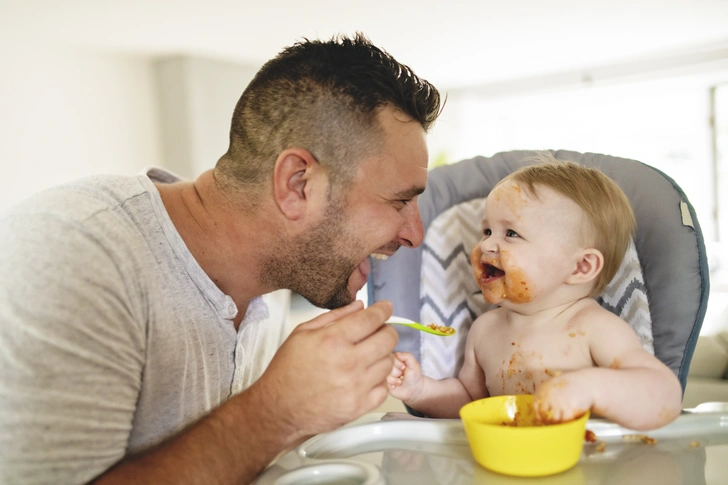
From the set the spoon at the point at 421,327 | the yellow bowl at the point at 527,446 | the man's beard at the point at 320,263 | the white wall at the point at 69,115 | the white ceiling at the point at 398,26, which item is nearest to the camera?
the yellow bowl at the point at 527,446

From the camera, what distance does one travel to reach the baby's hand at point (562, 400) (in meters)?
0.81

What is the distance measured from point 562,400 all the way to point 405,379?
407mm

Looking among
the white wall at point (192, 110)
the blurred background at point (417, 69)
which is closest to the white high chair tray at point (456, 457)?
the blurred background at point (417, 69)

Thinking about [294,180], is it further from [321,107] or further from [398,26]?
[398,26]

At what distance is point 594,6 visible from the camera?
5.25 meters

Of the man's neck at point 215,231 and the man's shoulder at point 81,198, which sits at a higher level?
the man's shoulder at point 81,198

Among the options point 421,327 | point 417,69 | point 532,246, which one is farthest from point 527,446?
point 417,69

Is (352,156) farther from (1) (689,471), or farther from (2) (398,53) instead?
(2) (398,53)

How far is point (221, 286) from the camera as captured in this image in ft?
3.88

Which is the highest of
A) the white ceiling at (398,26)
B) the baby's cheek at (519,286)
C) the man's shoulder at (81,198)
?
the white ceiling at (398,26)

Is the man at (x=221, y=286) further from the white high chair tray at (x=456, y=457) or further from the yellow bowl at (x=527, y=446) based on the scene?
the yellow bowl at (x=527, y=446)

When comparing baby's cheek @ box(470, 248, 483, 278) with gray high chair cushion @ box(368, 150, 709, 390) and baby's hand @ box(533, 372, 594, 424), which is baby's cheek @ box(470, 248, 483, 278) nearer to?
gray high chair cushion @ box(368, 150, 709, 390)

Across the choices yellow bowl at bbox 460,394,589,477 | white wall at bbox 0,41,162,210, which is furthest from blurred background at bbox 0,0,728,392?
yellow bowl at bbox 460,394,589,477

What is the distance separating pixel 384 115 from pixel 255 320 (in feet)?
1.66
